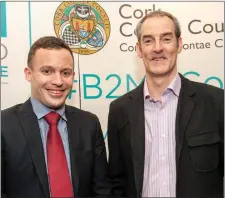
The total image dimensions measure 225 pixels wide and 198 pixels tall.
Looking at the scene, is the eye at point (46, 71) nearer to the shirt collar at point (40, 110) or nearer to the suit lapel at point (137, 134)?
the shirt collar at point (40, 110)

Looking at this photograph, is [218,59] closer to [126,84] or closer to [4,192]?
[126,84]

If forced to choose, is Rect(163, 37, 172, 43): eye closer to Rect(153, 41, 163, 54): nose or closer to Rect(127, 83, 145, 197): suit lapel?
Rect(153, 41, 163, 54): nose

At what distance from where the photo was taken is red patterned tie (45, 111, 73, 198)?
1.17 metres

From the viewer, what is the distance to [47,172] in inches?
45.9

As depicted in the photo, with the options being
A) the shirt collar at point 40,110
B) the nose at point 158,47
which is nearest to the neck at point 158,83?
the nose at point 158,47

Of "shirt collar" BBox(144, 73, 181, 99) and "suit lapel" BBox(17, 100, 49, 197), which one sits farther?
"shirt collar" BBox(144, 73, 181, 99)

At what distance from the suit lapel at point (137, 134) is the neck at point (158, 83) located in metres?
0.05

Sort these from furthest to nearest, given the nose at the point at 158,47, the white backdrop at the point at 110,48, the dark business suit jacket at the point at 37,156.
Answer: the white backdrop at the point at 110,48
the nose at the point at 158,47
the dark business suit jacket at the point at 37,156

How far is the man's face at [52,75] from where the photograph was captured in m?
1.19

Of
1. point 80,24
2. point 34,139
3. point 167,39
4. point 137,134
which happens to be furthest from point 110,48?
point 34,139

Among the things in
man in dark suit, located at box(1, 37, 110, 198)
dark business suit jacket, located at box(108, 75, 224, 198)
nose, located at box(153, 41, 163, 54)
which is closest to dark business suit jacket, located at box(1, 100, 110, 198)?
man in dark suit, located at box(1, 37, 110, 198)

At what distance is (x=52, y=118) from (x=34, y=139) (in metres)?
0.11

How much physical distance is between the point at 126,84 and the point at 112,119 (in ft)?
1.34

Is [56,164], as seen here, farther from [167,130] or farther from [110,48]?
[110,48]
